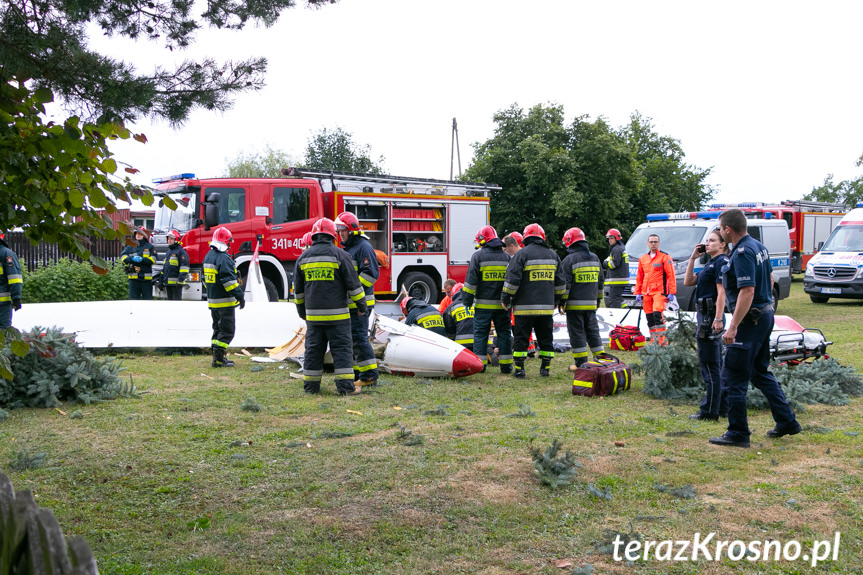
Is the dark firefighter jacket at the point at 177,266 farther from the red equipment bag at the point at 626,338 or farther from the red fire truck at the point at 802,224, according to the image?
the red fire truck at the point at 802,224

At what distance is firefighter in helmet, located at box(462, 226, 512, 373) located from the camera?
30.7 feet

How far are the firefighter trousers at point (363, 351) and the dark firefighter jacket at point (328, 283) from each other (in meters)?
0.67

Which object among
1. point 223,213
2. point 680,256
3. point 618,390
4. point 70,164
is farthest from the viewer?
point 680,256

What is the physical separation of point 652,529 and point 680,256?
1208cm

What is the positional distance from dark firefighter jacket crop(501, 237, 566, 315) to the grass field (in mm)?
1742

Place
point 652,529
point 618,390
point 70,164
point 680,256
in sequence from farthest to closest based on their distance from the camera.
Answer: point 680,256 → point 618,390 → point 652,529 → point 70,164

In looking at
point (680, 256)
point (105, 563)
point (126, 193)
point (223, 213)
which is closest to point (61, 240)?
point (126, 193)

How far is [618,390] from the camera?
8.01 m

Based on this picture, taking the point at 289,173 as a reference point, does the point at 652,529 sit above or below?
below

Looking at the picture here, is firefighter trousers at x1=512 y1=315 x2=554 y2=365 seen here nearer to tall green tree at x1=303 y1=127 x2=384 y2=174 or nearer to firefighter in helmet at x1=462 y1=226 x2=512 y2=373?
firefighter in helmet at x1=462 y1=226 x2=512 y2=373

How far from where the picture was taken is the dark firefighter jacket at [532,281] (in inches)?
352

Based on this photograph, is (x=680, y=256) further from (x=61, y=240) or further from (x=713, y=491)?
(x=61, y=240)

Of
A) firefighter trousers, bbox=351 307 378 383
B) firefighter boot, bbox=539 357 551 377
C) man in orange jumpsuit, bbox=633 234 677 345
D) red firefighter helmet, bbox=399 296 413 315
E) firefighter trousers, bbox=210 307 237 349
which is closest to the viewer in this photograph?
firefighter trousers, bbox=351 307 378 383

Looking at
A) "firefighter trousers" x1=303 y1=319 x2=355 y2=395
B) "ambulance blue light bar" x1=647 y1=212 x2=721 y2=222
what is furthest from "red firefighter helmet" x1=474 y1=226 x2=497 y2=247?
"ambulance blue light bar" x1=647 y1=212 x2=721 y2=222
